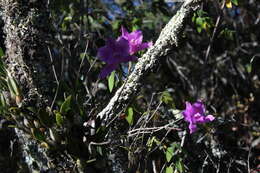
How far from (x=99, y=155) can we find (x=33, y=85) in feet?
1.37

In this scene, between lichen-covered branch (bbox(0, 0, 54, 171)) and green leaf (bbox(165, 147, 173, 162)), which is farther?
green leaf (bbox(165, 147, 173, 162))

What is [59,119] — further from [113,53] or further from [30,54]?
[30,54]

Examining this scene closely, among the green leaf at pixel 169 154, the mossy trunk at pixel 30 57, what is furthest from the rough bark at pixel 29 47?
the green leaf at pixel 169 154

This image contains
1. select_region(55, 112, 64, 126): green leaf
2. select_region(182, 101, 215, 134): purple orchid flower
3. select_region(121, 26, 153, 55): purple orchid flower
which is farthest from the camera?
select_region(182, 101, 215, 134): purple orchid flower

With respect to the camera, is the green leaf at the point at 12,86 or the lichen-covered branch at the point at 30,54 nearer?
the green leaf at the point at 12,86

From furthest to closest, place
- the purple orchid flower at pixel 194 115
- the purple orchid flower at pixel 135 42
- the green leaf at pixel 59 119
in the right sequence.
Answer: the purple orchid flower at pixel 194 115 → the purple orchid flower at pixel 135 42 → the green leaf at pixel 59 119

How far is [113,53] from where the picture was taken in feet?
5.20

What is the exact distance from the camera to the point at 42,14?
1.93 meters

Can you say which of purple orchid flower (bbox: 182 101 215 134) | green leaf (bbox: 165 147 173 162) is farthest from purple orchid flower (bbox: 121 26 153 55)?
green leaf (bbox: 165 147 173 162)

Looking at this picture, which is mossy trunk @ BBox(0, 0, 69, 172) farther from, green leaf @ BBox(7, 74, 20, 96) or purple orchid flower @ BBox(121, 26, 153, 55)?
purple orchid flower @ BBox(121, 26, 153, 55)

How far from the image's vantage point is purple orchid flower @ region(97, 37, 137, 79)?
1.59 m

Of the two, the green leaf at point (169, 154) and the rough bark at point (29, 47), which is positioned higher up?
the rough bark at point (29, 47)

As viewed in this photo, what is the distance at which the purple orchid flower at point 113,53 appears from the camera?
5.22ft

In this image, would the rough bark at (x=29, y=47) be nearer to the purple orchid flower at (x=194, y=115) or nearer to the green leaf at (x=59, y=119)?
the green leaf at (x=59, y=119)
